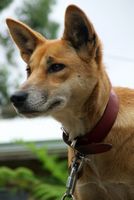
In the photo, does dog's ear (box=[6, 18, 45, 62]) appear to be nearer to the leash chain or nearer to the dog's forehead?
the dog's forehead

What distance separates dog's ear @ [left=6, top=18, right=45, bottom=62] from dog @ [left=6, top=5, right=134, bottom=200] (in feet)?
0.91

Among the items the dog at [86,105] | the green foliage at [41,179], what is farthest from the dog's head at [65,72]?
the green foliage at [41,179]

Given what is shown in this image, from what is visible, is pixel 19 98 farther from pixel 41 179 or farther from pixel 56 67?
pixel 41 179

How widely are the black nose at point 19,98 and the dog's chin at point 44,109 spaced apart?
0.16ft

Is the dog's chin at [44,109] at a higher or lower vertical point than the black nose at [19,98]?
lower

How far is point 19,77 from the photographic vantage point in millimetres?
12539

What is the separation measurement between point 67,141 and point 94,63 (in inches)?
22.6

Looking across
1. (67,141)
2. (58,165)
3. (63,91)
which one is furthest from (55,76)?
(58,165)

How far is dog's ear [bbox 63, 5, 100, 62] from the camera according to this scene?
217 inches

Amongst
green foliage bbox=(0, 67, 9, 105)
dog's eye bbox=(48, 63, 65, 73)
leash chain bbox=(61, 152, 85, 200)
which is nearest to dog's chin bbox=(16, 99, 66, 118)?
dog's eye bbox=(48, 63, 65, 73)

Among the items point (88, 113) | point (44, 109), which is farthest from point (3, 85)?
point (44, 109)

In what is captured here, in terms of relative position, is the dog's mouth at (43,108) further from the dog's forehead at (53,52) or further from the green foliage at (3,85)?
the green foliage at (3,85)

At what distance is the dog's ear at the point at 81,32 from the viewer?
5500 millimetres

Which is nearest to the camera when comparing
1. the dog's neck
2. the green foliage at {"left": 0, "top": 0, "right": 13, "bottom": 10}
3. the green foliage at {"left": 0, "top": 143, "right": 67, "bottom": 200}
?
the dog's neck
